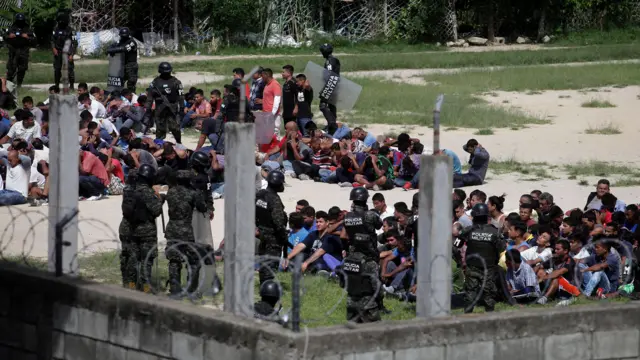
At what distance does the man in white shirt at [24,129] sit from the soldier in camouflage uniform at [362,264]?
7.56 metres

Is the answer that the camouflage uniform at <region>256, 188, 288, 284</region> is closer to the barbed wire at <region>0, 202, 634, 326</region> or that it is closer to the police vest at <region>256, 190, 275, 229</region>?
the police vest at <region>256, 190, 275, 229</region>

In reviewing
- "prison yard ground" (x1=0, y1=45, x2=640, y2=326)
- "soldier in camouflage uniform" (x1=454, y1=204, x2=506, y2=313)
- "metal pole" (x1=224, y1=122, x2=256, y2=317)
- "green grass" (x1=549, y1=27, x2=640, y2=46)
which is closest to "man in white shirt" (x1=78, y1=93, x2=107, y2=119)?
"prison yard ground" (x1=0, y1=45, x2=640, y2=326)

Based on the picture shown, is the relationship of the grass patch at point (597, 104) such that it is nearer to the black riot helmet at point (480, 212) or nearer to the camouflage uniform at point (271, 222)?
the camouflage uniform at point (271, 222)

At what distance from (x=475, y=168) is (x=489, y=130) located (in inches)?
167

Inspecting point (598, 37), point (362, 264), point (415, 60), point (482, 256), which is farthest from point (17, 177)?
point (598, 37)

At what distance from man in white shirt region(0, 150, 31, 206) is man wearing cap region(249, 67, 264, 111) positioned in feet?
17.3

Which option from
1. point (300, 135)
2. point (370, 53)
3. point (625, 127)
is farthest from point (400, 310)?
point (370, 53)

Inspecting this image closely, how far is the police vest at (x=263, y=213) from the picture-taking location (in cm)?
1300

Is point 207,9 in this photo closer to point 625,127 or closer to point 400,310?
point 625,127

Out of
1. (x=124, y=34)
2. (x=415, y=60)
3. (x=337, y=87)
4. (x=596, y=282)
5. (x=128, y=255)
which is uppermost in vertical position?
(x=124, y=34)

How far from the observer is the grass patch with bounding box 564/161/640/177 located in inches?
762

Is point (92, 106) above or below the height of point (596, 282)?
above

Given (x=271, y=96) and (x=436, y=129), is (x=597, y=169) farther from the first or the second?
(x=436, y=129)

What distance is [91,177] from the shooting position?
683 inches
